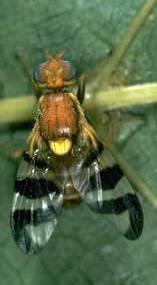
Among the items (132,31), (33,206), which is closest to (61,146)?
(33,206)

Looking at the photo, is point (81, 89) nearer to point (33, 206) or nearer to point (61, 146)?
point (61, 146)

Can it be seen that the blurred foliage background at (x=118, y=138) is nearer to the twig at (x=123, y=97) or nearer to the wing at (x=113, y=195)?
the twig at (x=123, y=97)

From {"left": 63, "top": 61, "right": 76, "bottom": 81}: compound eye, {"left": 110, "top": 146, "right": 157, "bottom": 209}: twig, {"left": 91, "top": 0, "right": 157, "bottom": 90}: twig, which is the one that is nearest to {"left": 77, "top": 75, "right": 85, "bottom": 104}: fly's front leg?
{"left": 63, "top": 61, "right": 76, "bottom": 81}: compound eye

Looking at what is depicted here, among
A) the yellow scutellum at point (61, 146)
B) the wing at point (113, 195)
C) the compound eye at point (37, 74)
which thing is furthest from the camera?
the compound eye at point (37, 74)

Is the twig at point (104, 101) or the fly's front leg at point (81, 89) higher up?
the fly's front leg at point (81, 89)

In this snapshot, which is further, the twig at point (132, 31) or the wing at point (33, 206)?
the twig at point (132, 31)

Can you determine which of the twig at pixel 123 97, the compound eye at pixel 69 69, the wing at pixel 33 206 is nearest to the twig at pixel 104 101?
the twig at pixel 123 97
